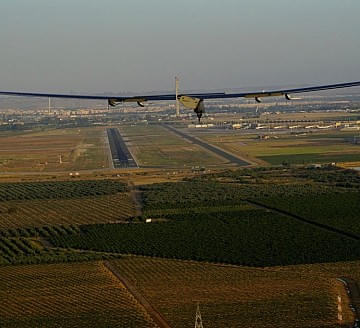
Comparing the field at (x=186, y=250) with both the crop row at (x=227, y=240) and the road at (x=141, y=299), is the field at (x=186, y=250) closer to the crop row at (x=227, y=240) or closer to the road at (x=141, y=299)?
the crop row at (x=227, y=240)

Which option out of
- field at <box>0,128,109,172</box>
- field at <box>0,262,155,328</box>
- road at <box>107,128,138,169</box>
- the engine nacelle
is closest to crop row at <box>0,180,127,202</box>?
field at <box>0,128,109,172</box>

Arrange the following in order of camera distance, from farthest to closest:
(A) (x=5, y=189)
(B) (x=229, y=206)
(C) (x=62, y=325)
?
(A) (x=5, y=189)
(B) (x=229, y=206)
(C) (x=62, y=325)

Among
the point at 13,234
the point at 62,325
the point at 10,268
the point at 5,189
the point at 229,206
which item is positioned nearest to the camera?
the point at 62,325

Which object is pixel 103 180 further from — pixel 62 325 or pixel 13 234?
pixel 62 325

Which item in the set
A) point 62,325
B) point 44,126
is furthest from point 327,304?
point 44,126

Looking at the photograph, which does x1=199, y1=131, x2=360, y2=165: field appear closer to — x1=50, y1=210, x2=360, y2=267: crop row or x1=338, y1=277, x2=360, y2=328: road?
x1=50, y1=210, x2=360, y2=267: crop row

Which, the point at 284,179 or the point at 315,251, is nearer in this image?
the point at 315,251
